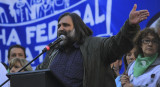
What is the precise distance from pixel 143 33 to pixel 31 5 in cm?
347

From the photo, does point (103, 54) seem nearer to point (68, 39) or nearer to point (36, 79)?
point (68, 39)

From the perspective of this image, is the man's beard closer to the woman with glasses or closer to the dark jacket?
the dark jacket

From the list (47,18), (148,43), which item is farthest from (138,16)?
(47,18)

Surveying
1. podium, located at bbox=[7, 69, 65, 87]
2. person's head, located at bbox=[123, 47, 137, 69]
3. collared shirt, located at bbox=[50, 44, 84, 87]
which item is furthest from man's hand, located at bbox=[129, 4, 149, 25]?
person's head, located at bbox=[123, 47, 137, 69]

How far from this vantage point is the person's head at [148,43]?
394 centimetres

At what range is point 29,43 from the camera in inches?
275

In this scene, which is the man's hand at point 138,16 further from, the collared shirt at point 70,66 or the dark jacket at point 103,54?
the collared shirt at point 70,66

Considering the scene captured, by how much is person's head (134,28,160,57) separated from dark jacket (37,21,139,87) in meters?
0.86

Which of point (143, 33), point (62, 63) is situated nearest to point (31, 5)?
point (143, 33)

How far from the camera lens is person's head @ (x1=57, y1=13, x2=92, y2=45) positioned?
3449 mm

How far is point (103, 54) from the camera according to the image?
10.6 ft

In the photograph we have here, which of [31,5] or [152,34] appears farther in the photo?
[31,5]

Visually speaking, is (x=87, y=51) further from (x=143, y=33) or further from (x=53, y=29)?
(x=53, y=29)

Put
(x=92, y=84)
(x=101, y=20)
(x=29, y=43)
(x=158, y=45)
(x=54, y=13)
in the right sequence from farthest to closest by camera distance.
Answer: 1. (x=29, y=43)
2. (x=54, y=13)
3. (x=101, y=20)
4. (x=158, y=45)
5. (x=92, y=84)
